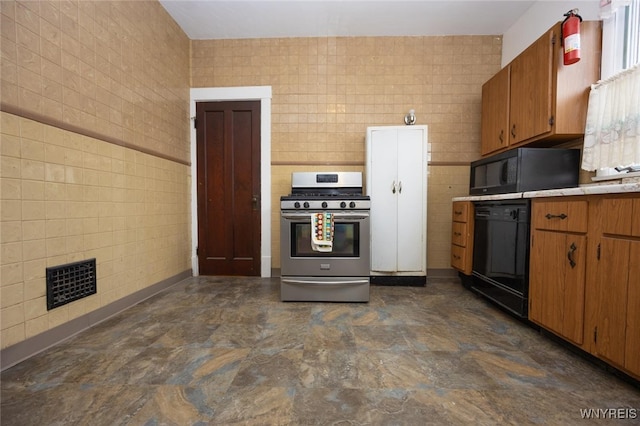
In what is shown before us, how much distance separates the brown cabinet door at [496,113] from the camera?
2498mm

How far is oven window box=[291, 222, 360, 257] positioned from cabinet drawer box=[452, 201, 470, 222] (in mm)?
1163

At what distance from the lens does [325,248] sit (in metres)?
2.31

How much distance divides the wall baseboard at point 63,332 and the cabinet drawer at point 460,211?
3204 millimetres

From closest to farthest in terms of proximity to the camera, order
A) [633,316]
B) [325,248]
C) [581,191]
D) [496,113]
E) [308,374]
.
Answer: [633,316]
[308,374]
[581,191]
[325,248]
[496,113]

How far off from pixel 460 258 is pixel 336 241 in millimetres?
1408

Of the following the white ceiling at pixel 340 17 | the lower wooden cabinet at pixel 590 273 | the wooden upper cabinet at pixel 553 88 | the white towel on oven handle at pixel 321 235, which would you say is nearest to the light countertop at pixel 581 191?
the lower wooden cabinet at pixel 590 273

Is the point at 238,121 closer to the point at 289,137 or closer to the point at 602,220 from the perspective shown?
the point at 289,137

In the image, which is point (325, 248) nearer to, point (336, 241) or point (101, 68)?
point (336, 241)

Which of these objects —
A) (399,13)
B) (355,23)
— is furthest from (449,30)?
(355,23)

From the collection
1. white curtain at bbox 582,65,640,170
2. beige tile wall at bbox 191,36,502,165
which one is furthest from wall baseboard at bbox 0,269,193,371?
white curtain at bbox 582,65,640,170

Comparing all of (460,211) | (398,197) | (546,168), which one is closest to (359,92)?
(398,197)

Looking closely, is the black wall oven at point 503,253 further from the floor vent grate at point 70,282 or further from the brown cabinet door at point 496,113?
the floor vent grate at point 70,282

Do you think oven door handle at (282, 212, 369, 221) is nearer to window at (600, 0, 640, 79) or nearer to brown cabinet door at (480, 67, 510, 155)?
brown cabinet door at (480, 67, 510, 155)

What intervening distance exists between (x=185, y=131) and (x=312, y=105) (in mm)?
1581
